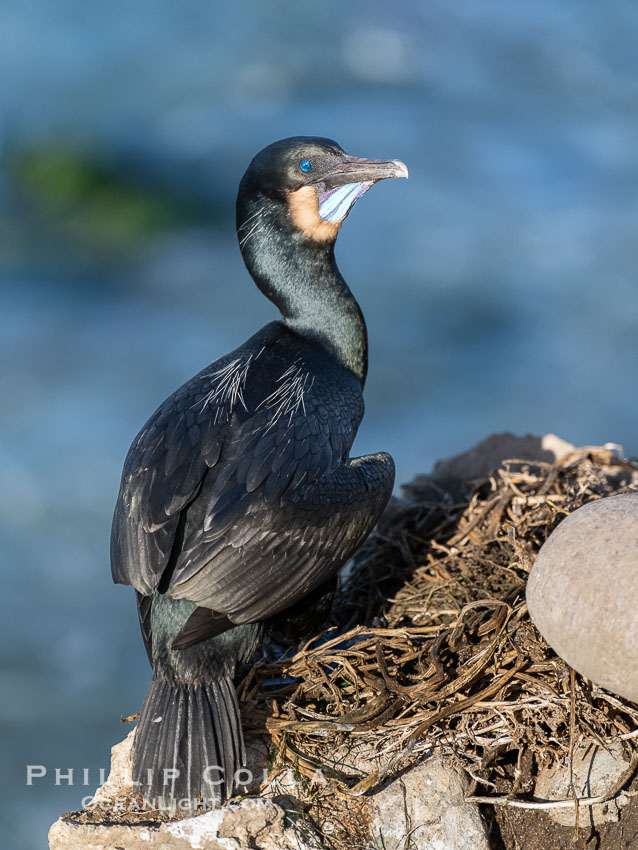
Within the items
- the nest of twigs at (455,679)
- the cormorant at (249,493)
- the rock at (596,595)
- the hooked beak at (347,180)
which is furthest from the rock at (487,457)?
the rock at (596,595)

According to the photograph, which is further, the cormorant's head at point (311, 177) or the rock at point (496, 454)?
the rock at point (496, 454)

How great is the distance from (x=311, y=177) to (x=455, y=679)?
1591 millimetres

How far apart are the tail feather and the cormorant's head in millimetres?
1502

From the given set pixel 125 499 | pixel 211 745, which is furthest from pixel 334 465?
pixel 211 745

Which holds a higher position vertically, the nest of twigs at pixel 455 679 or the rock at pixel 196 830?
the nest of twigs at pixel 455 679

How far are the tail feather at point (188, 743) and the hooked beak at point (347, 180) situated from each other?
1516 mm

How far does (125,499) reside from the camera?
2.76 m

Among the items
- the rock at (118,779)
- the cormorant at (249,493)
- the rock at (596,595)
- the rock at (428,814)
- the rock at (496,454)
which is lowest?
the rock at (428,814)

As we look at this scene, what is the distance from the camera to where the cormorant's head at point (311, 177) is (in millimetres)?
3119

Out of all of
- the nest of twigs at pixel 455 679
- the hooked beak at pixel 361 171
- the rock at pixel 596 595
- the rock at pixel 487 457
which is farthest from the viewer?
the rock at pixel 487 457

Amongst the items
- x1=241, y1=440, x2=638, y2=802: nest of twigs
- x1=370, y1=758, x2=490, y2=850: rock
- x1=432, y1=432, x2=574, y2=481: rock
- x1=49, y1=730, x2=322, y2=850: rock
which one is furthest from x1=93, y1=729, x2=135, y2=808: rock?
x1=432, y1=432, x2=574, y2=481: rock

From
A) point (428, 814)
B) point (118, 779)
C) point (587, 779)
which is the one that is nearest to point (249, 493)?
point (118, 779)

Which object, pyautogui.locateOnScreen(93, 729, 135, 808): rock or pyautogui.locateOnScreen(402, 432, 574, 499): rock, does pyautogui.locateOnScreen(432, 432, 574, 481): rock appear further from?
pyautogui.locateOnScreen(93, 729, 135, 808): rock

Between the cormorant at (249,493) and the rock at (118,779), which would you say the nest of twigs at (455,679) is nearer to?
the cormorant at (249,493)
